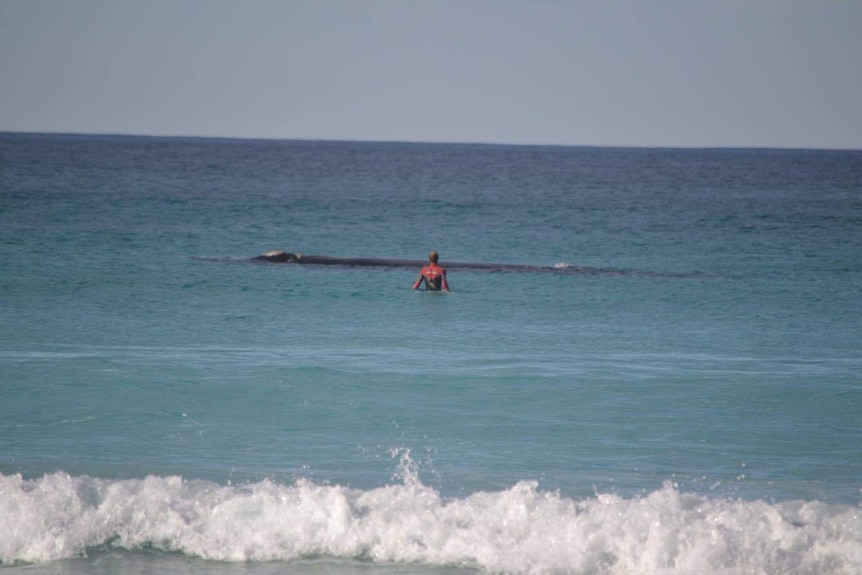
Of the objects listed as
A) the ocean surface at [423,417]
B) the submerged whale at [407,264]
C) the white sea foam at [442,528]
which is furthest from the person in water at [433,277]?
the white sea foam at [442,528]

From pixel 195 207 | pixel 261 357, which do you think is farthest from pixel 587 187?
pixel 261 357

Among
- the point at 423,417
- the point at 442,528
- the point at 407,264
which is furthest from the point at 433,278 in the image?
the point at 442,528

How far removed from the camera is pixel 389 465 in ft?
31.9

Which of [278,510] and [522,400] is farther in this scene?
[522,400]

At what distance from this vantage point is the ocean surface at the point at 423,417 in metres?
7.81

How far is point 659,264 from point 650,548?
22.4 meters

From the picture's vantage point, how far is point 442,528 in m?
7.92

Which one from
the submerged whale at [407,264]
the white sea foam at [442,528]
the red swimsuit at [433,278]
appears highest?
the submerged whale at [407,264]

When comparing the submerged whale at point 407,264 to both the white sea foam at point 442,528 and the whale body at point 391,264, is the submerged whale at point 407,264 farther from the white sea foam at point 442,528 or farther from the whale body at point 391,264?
the white sea foam at point 442,528

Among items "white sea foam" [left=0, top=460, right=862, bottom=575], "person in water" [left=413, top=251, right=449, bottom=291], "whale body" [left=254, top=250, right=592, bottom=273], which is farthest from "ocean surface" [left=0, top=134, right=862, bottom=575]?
"whale body" [left=254, top=250, right=592, bottom=273]

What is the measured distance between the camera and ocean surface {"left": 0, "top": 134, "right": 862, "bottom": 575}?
781 centimetres

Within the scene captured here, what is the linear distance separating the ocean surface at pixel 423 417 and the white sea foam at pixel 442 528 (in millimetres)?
20

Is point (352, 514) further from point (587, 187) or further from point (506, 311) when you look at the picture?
point (587, 187)

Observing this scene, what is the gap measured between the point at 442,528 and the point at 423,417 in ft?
11.8
